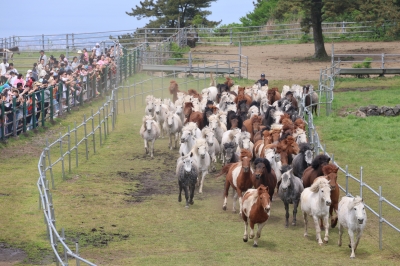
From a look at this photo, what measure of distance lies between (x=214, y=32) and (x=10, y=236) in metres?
44.1

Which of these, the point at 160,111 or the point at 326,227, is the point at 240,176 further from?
the point at 160,111

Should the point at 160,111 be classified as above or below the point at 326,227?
above

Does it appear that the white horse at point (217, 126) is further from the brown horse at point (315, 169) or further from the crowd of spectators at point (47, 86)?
the crowd of spectators at point (47, 86)

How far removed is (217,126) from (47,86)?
8.42 meters

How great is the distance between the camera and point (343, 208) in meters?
14.9

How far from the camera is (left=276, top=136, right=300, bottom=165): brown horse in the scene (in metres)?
19.0

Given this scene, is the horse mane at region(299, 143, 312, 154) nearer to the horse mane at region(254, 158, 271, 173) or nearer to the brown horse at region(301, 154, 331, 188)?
the brown horse at region(301, 154, 331, 188)

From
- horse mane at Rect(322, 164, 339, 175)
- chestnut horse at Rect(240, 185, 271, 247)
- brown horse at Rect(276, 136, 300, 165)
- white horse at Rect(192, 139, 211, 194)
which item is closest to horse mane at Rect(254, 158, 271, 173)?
chestnut horse at Rect(240, 185, 271, 247)

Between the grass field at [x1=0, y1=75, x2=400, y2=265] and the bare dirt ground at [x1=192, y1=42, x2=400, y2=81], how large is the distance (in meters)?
16.0

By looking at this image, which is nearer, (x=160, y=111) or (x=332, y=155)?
(x=332, y=155)

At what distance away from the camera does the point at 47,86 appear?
2909cm

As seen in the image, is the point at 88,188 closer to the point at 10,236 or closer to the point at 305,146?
the point at 10,236

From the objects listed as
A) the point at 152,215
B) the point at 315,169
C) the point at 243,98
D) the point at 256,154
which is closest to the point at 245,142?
the point at 256,154

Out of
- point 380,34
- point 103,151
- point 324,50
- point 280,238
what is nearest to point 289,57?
point 324,50
